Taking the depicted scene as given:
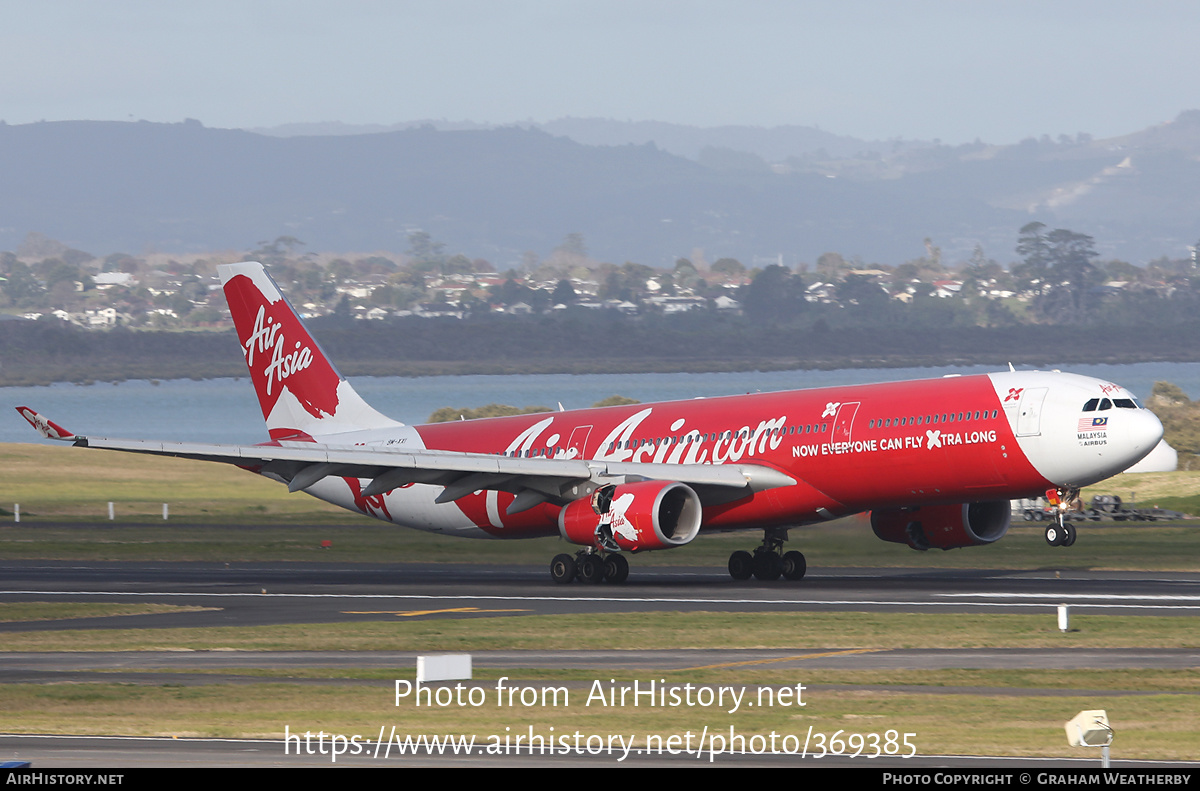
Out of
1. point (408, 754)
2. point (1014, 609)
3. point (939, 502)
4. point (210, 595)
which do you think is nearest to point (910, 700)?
point (408, 754)

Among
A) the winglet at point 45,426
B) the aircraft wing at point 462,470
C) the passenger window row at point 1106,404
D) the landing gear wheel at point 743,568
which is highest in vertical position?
the passenger window row at point 1106,404

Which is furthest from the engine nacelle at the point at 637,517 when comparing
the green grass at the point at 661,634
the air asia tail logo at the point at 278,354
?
the air asia tail logo at the point at 278,354

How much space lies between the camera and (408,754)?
1889 cm

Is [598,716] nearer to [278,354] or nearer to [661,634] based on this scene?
[661,634]

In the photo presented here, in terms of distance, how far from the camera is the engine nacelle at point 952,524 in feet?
150

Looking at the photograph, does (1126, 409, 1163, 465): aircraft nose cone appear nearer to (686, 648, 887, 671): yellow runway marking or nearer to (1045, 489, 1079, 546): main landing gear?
(1045, 489, 1079, 546): main landing gear

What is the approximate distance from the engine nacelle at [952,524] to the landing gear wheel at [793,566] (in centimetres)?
283

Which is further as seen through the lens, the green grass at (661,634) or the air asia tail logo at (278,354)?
the air asia tail logo at (278,354)

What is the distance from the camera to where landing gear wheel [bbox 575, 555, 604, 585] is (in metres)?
45.4

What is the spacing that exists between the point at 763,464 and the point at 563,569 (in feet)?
20.5

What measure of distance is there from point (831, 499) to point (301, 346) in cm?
2103

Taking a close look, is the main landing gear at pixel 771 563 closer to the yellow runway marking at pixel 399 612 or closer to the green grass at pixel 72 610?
the yellow runway marking at pixel 399 612

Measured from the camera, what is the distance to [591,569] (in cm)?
→ 4550
